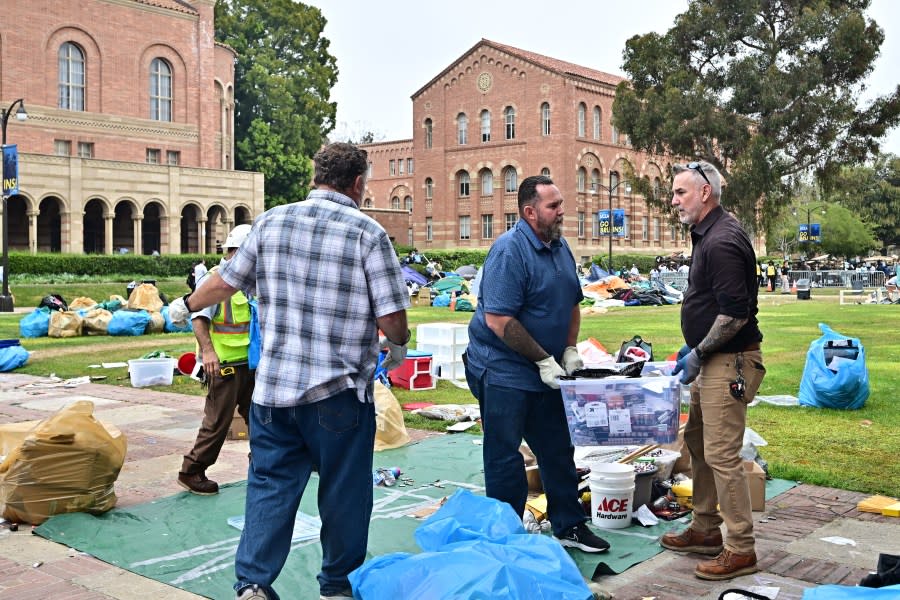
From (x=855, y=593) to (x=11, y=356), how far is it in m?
15.1

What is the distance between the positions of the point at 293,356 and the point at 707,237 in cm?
239

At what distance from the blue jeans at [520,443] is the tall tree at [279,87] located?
52703mm

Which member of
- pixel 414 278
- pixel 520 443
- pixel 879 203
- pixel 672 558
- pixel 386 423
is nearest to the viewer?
pixel 520 443

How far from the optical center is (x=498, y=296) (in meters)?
4.86

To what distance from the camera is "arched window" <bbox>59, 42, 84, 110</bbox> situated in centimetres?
4753

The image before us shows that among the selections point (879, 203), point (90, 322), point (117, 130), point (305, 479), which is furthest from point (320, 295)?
point (879, 203)

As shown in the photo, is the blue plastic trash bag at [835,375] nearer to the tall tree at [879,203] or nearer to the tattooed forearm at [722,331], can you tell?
the tattooed forearm at [722,331]

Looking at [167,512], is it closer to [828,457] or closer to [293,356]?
[293,356]

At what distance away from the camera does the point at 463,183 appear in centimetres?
6788

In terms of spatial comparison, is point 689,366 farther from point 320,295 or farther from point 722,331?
point 320,295

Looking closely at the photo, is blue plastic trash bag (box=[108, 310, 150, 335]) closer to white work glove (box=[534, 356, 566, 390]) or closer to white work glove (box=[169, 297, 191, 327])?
white work glove (box=[169, 297, 191, 327])

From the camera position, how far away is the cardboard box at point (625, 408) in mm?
4711

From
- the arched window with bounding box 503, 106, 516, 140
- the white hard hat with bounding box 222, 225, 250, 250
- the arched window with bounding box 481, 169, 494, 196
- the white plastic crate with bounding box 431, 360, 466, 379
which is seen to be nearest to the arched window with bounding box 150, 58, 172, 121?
the arched window with bounding box 481, 169, 494, 196

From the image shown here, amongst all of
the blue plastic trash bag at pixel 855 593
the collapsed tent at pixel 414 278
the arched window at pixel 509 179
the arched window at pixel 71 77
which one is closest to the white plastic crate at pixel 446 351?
the blue plastic trash bag at pixel 855 593
